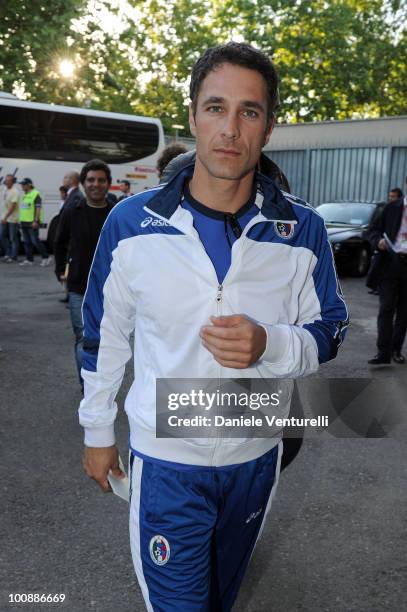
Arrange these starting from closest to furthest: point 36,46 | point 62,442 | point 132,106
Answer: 1. point 62,442
2. point 36,46
3. point 132,106

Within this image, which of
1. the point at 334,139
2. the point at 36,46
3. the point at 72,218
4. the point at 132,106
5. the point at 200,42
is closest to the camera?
the point at 72,218

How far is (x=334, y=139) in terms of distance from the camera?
25328 millimetres

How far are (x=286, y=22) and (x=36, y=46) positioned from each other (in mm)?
17399

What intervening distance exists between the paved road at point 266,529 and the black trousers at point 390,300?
205 cm

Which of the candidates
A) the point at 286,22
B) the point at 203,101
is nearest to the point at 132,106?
the point at 286,22

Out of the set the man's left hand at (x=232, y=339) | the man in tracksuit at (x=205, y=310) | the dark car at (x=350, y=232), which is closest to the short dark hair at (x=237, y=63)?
the man in tracksuit at (x=205, y=310)

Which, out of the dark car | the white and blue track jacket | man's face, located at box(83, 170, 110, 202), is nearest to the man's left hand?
the white and blue track jacket

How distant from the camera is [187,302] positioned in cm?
210

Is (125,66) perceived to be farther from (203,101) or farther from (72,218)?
(203,101)

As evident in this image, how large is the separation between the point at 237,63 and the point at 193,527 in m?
1.36

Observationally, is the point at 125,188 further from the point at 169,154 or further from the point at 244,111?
the point at 244,111

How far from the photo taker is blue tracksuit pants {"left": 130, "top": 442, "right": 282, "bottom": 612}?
2082 millimetres

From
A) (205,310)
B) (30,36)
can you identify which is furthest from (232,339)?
(30,36)

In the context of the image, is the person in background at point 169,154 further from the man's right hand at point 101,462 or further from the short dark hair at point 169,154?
the man's right hand at point 101,462
